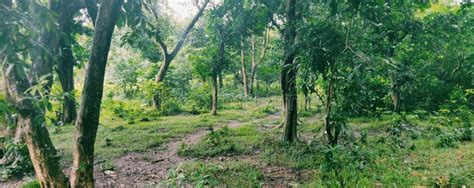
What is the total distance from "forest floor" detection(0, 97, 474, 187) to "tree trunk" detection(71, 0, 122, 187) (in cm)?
101

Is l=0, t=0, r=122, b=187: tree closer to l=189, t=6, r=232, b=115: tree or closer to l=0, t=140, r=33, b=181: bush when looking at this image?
l=0, t=140, r=33, b=181: bush

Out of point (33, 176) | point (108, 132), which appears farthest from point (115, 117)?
point (33, 176)

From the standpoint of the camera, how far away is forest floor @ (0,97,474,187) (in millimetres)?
4625

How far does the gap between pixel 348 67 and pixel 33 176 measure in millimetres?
5553

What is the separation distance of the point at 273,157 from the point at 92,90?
13.2ft

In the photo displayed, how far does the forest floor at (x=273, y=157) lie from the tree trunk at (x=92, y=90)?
1.01 meters

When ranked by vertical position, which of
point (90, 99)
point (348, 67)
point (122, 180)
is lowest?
point (122, 180)

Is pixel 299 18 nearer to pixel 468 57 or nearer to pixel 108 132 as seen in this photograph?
pixel 108 132

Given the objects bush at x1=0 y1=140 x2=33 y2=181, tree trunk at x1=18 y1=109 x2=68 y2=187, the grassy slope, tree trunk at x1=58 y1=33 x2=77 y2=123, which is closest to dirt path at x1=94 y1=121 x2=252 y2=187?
the grassy slope

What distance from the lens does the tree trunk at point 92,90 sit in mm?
3844

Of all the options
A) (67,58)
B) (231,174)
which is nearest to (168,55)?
(67,58)

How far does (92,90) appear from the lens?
3.90m

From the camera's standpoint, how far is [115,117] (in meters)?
13.8

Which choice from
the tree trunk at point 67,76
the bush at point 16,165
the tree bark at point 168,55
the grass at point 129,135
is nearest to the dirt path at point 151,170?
the bush at point 16,165
